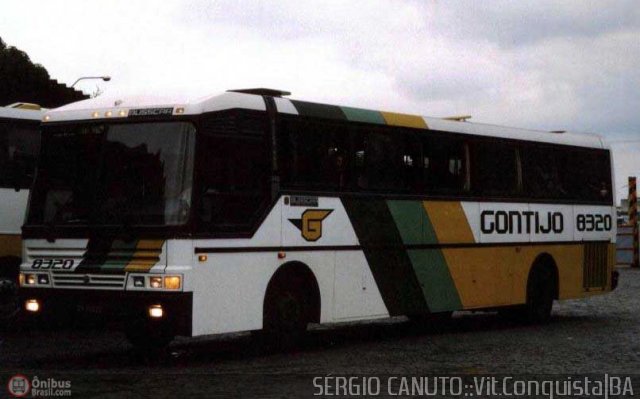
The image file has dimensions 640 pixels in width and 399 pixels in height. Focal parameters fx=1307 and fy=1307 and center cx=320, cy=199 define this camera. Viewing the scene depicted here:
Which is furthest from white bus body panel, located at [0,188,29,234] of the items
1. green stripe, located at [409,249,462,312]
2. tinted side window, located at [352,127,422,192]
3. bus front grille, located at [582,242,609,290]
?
bus front grille, located at [582,242,609,290]

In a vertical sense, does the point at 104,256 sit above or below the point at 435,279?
above

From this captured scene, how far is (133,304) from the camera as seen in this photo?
45.6 feet

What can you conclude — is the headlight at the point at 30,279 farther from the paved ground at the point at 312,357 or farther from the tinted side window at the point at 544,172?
the tinted side window at the point at 544,172

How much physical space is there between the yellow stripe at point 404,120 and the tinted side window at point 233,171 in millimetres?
3000

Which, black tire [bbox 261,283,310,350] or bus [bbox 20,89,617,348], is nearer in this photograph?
bus [bbox 20,89,617,348]

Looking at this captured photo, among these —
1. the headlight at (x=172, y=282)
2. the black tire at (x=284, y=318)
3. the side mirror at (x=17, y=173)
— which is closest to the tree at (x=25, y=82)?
the side mirror at (x=17, y=173)

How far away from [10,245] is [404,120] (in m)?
5.80

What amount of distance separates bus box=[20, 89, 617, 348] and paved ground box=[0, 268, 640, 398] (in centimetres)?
48

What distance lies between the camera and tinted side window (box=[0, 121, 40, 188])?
1847cm

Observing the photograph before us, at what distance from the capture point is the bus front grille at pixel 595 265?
22797mm

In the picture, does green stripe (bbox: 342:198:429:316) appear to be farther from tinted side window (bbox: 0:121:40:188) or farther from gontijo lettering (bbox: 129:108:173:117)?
tinted side window (bbox: 0:121:40:188)

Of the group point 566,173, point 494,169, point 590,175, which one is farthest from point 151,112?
point 590,175

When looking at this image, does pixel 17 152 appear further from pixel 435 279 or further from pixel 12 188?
pixel 435 279

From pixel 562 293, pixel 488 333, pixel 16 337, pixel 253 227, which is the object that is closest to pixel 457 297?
pixel 488 333
